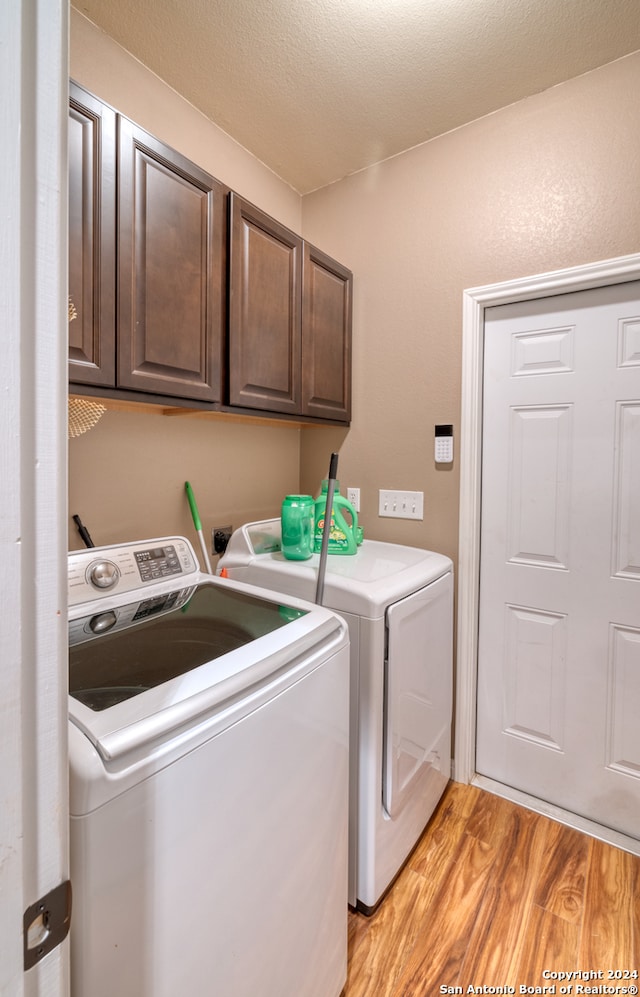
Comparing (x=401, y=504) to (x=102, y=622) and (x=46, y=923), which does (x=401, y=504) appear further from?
(x=46, y=923)

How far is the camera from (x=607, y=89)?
155 cm

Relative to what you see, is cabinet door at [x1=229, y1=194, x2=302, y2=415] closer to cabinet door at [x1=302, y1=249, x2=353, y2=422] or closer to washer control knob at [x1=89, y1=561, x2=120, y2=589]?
cabinet door at [x1=302, y1=249, x2=353, y2=422]

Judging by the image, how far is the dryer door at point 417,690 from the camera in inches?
53.6

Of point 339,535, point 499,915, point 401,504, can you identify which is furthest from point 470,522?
point 499,915

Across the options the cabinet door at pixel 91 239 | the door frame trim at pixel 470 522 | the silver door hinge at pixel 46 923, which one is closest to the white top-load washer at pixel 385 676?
the door frame trim at pixel 470 522

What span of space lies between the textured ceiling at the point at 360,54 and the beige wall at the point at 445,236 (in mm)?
121

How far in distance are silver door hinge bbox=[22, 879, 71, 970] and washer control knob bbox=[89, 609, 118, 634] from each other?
2.11ft

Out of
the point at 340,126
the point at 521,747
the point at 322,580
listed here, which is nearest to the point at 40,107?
the point at 322,580

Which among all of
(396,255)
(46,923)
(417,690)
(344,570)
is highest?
(396,255)

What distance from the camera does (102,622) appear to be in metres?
1.09

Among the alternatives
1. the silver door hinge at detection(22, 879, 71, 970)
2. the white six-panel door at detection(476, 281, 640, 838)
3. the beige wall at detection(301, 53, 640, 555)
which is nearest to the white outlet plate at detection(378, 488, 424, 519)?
the beige wall at detection(301, 53, 640, 555)

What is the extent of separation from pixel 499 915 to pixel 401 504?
4.71 ft

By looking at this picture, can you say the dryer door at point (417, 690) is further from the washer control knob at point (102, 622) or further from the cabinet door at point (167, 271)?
the cabinet door at point (167, 271)

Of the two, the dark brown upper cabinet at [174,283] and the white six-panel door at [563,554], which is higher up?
the dark brown upper cabinet at [174,283]
